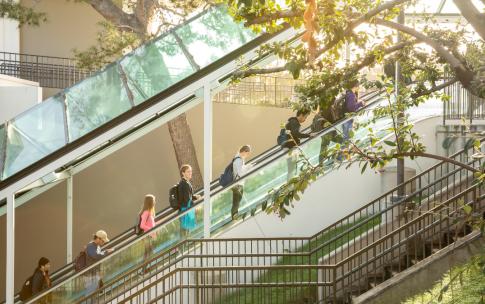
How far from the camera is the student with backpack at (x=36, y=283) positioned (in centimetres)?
1619

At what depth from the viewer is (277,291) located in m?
14.2

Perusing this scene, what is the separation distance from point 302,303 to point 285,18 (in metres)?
5.36

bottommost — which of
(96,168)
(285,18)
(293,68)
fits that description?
(293,68)

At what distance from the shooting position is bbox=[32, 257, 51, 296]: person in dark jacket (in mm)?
16312

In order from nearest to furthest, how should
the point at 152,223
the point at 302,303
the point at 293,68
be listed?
the point at 293,68
the point at 302,303
the point at 152,223

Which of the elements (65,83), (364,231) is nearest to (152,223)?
(364,231)

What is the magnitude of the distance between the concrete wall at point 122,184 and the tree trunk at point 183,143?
1.48 meters

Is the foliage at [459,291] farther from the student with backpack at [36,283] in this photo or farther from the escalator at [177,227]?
the student with backpack at [36,283]

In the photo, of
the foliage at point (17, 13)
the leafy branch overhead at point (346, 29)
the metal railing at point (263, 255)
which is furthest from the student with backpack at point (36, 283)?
the foliage at point (17, 13)

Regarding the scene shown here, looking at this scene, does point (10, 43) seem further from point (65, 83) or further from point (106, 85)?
point (106, 85)

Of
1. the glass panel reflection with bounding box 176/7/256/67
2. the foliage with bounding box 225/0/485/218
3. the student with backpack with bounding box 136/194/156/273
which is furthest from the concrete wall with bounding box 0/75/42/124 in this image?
the foliage with bounding box 225/0/485/218

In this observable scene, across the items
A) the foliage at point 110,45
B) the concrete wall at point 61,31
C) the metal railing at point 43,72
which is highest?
the concrete wall at point 61,31

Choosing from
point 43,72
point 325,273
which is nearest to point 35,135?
point 325,273

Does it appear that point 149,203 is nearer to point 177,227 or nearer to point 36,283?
point 177,227
